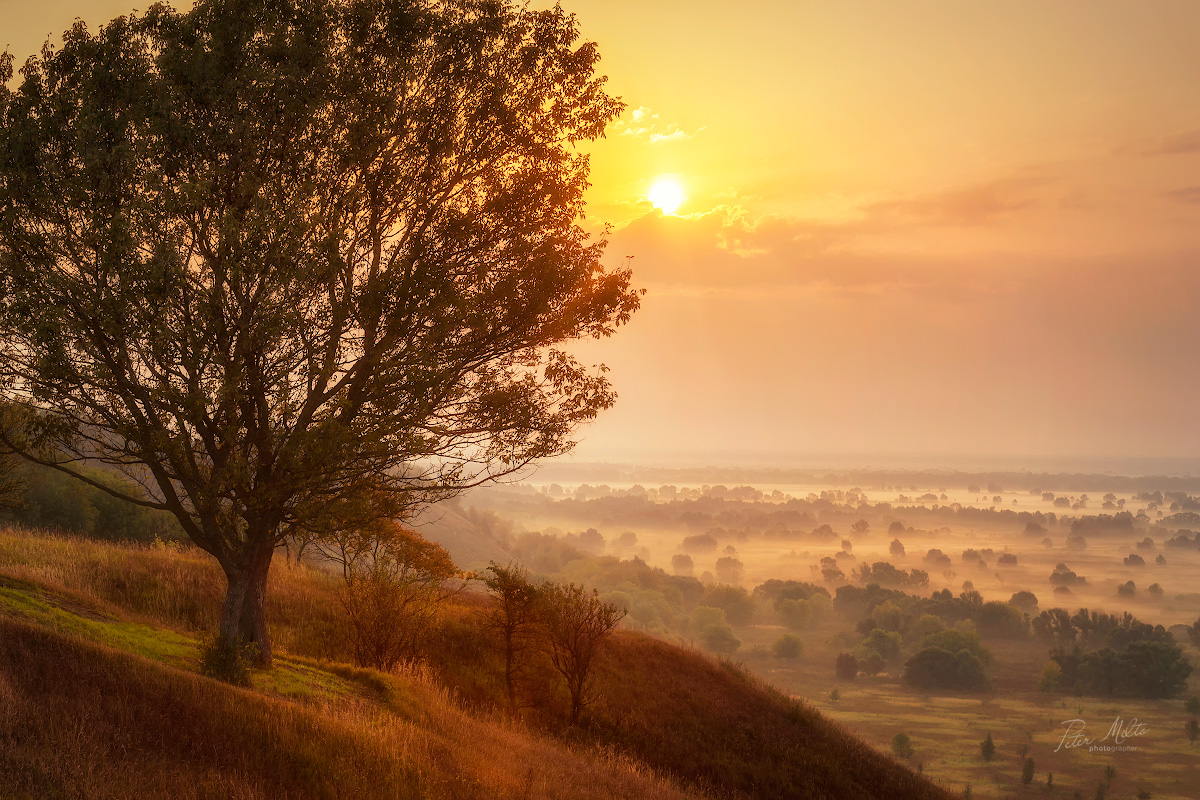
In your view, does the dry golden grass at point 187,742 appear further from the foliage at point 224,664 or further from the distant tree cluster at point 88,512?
the distant tree cluster at point 88,512

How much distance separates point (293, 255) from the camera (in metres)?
13.3

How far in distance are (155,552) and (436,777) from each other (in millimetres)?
20000

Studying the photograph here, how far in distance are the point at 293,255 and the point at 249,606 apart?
7.89 meters

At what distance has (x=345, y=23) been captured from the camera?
15672 millimetres

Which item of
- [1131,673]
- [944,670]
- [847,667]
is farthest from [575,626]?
[1131,673]

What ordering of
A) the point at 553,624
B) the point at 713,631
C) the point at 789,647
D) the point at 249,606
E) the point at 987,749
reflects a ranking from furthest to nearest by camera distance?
the point at 789,647 < the point at 713,631 < the point at 987,749 < the point at 553,624 < the point at 249,606

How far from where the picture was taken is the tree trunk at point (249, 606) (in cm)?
1516

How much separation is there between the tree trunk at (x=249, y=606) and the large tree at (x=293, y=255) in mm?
65

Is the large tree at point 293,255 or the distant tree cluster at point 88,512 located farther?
the distant tree cluster at point 88,512

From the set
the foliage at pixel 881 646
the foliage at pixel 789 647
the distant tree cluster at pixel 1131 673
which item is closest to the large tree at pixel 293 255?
the foliage at pixel 881 646

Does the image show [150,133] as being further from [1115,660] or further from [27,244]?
[1115,660]

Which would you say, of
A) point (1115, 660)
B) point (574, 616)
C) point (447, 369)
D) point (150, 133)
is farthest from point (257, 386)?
point (1115, 660)

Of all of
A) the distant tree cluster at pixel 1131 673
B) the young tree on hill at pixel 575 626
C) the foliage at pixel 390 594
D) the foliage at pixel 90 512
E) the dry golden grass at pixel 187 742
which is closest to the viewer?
the dry golden grass at pixel 187 742

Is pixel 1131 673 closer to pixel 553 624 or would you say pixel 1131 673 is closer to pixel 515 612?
pixel 553 624
